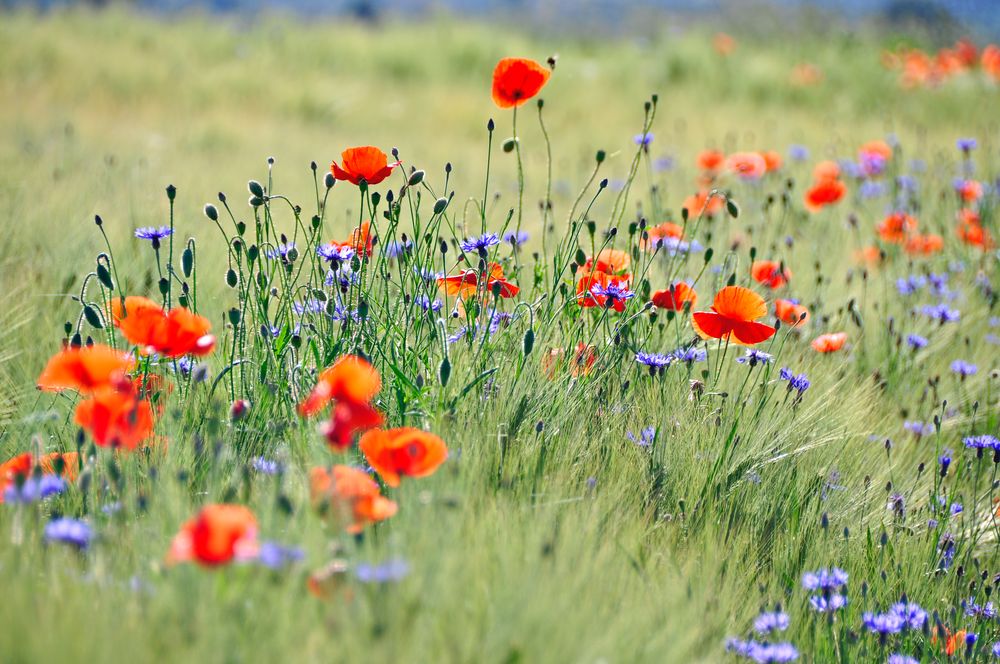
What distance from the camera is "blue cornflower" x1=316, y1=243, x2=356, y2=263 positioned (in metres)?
1.79

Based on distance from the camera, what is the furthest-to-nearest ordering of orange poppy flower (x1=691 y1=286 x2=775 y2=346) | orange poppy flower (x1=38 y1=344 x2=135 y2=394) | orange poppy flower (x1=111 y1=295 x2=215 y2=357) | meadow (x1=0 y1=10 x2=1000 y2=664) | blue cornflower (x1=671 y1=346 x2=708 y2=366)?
blue cornflower (x1=671 y1=346 x2=708 y2=366), orange poppy flower (x1=691 y1=286 x2=775 y2=346), orange poppy flower (x1=111 y1=295 x2=215 y2=357), orange poppy flower (x1=38 y1=344 x2=135 y2=394), meadow (x1=0 y1=10 x2=1000 y2=664)

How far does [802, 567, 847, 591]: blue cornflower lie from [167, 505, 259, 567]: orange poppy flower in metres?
0.83

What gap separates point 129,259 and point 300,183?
1673 millimetres

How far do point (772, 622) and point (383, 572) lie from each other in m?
0.59

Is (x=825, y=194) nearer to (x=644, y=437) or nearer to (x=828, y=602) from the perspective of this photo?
(x=644, y=437)

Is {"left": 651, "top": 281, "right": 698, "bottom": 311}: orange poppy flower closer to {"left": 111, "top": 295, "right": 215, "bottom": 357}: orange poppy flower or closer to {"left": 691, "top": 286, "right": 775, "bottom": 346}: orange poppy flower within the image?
{"left": 691, "top": 286, "right": 775, "bottom": 346}: orange poppy flower

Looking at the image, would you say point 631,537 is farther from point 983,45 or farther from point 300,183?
point 983,45

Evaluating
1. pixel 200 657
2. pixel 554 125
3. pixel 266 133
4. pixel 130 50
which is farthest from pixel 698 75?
pixel 200 657

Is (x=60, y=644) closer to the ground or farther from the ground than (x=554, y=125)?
closer to the ground

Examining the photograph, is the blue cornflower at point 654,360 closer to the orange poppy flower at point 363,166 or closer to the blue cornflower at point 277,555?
the orange poppy flower at point 363,166

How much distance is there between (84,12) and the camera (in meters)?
8.99

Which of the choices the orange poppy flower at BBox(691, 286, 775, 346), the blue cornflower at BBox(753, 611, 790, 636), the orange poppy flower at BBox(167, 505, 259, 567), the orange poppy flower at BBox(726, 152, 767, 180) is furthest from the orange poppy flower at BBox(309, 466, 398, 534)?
the orange poppy flower at BBox(726, 152, 767, 180)

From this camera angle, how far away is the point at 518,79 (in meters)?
1.86

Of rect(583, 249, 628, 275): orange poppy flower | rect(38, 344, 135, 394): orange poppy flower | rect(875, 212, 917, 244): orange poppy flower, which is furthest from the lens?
rect(875, 212, 917, 244): orange poppy flower
